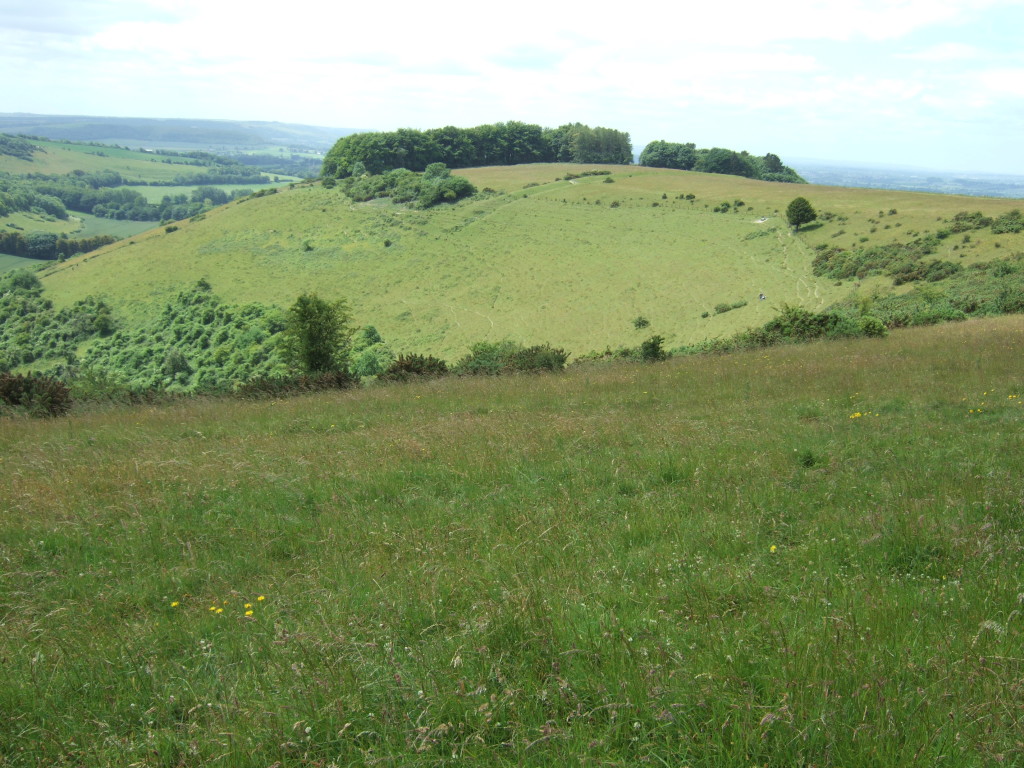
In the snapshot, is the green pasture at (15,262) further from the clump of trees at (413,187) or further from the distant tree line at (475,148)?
the clump of trees at (413,187)

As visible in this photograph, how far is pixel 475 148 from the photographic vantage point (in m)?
126

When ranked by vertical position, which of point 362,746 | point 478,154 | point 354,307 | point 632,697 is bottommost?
point 354,307

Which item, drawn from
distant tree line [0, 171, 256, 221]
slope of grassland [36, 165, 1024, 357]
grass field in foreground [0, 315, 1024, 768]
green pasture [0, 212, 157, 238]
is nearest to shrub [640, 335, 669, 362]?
grass field in foreground [0, 315, 1024, 768]

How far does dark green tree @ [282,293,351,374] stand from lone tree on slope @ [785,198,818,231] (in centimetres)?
4859

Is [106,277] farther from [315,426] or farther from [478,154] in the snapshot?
[315,426]

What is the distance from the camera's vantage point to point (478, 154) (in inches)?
5002

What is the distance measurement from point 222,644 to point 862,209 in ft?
220

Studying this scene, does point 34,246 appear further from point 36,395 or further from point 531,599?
point 531,599

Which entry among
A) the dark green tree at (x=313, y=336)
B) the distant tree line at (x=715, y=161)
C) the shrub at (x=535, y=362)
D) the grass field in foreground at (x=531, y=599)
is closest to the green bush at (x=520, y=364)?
the shrub at (x=535, y=362)

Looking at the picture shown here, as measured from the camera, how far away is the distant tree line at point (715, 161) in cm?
11806

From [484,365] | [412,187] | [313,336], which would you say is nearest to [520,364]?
[484,365]

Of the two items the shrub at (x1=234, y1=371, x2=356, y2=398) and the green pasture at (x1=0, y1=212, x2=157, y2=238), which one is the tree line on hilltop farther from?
the shrub at (x1=234, y1=371, x2=356, y2=398)

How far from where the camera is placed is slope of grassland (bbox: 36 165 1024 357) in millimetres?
47812

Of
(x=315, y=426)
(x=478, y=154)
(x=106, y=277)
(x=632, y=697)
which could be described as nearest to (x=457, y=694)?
(x=632, y=697)
